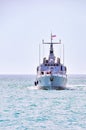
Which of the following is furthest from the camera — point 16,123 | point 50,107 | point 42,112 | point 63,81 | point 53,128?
point 63,81

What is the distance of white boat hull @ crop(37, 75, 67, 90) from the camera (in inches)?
3725

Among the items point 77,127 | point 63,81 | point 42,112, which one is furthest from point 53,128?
point 63,81

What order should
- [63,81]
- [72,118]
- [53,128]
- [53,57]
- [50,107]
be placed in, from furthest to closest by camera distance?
[53,57], [63,81], [50,107], [72,118], [53,128]

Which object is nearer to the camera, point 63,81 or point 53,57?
Answer: point 63,81

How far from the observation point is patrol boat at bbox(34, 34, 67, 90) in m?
95.1

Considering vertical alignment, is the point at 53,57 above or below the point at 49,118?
above

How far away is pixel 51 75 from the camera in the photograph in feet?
310

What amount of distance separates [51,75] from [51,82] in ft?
4.90

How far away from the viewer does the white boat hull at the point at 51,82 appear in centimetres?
9462

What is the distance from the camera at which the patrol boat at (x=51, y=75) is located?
9506 centimetres

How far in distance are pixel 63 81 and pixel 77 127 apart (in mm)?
57601

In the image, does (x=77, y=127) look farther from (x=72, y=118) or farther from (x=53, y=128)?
(x=72, y=118)

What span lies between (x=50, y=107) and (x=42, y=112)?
6.69 meters

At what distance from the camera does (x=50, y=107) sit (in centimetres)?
5894
